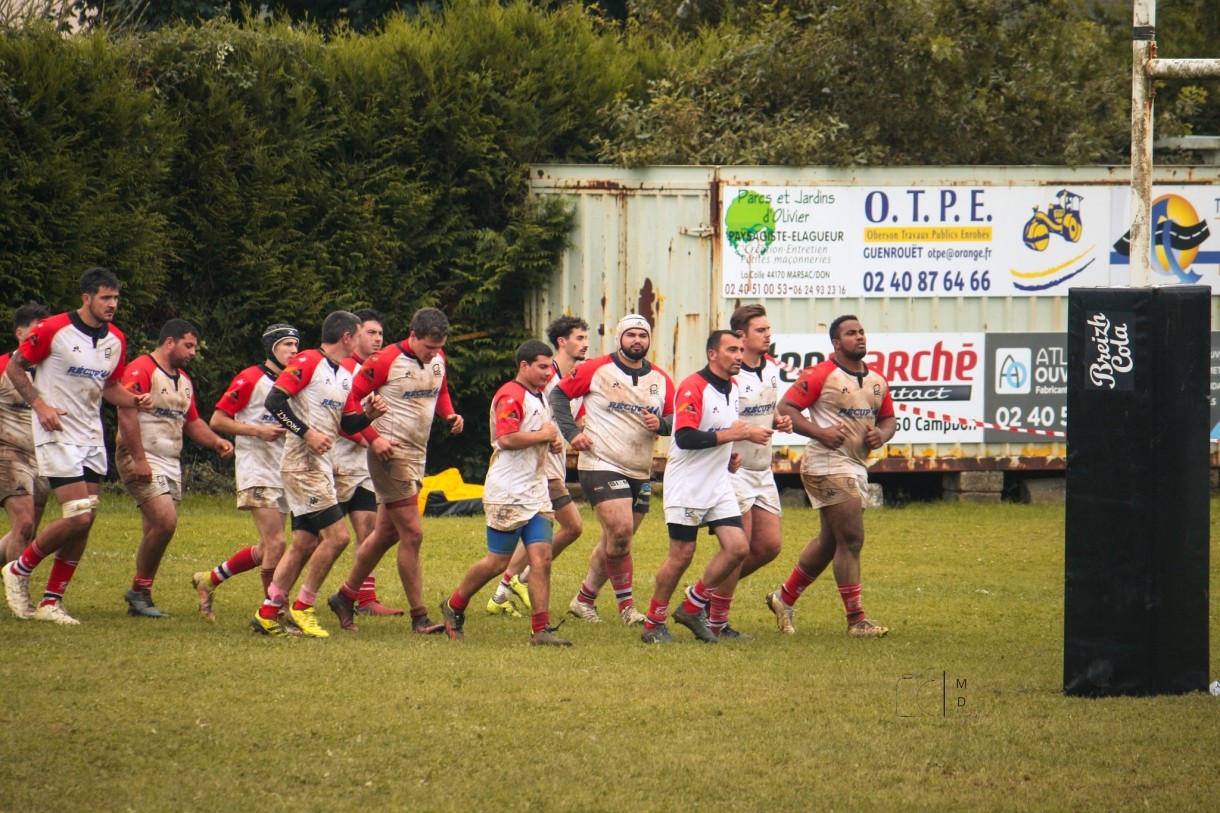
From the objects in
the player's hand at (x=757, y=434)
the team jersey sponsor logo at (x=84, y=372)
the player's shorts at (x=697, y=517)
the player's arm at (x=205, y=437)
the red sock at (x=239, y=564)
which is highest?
the team jersey sponsor logo at (x=84, y=372)

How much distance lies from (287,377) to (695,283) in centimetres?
806

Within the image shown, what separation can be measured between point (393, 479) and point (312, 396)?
751 millimetres

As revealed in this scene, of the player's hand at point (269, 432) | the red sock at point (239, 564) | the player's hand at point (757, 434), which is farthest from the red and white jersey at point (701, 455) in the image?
the red sock at point (239, 564)

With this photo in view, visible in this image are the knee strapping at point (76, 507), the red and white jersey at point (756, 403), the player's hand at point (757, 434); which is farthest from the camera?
the red and white jersey at point (756, 403)

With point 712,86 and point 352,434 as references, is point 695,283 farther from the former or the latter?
point 352,434

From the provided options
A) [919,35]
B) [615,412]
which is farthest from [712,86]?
[615,412]

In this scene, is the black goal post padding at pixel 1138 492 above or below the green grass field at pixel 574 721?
above

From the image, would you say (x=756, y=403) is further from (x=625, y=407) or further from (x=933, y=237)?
(x=933, y=237)

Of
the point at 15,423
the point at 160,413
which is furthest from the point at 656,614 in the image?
the point at 15,423

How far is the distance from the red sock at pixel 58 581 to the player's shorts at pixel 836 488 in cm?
490

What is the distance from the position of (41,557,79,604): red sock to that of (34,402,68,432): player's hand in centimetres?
98

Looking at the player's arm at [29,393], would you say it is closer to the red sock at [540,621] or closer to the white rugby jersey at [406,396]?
the white rugby jersey at [406,396]

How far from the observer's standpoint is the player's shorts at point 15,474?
10.9 m

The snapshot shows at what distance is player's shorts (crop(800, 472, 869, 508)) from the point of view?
10.6 metres
